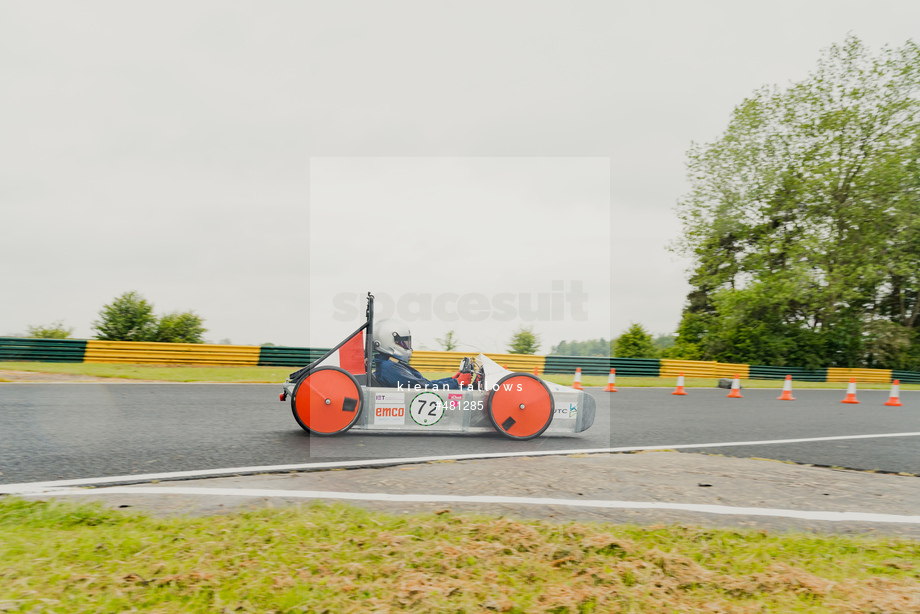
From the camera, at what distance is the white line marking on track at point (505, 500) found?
418 centimetres

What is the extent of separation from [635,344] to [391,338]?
22.5 meters

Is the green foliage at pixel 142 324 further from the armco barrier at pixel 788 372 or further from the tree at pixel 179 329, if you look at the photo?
the armco barrier at pixel 788 372

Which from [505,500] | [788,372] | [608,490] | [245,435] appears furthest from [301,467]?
[788,372]

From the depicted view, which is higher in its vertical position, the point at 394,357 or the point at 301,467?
the point at 394,357

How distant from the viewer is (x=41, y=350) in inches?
647

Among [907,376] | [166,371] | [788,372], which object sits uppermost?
[166,371]

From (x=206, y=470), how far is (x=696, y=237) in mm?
31094

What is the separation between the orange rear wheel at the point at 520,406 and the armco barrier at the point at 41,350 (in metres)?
15.0

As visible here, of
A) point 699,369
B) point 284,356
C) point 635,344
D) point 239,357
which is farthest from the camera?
point 635,344

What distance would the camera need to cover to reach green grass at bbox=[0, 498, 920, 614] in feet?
8.20

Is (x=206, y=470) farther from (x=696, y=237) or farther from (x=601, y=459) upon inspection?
(x=696, y=237)

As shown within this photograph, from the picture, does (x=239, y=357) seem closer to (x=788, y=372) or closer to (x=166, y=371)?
(x=166, y=371)

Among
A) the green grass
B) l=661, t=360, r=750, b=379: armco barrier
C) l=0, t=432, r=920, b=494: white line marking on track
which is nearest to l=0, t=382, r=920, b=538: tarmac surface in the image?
l=0, t=432, r=920, b=494: white line marking on track

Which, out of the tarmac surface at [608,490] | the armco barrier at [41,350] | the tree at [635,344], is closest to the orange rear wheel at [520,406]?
the tarmac surface at [608,490]
